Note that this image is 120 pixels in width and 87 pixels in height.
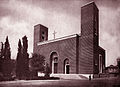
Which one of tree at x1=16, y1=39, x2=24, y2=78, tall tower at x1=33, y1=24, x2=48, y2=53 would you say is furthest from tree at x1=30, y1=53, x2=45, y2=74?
tall tower at x1=33, y1=24, x2=48, y2=53

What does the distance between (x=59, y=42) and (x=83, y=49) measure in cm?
358

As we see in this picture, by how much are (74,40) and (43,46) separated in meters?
5.56

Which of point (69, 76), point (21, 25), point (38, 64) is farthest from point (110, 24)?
point (69, 76)

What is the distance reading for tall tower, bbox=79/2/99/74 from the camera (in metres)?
15.8

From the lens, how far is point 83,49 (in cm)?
1658

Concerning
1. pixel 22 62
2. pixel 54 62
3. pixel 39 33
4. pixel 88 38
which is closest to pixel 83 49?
pixel 88 38

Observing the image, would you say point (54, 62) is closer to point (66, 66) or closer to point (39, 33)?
point (66, 66)

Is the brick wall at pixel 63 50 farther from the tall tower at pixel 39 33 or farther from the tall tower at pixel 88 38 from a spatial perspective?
the tall tower at pixel 39 33

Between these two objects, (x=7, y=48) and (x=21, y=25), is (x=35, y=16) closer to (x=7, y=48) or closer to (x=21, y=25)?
(x=21, y=25)

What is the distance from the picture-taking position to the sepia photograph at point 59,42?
305 inches

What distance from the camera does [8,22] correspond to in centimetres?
777

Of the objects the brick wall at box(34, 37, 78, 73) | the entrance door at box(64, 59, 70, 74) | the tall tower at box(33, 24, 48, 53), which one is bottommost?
the entrance door at box(64, 59, 70, 74)

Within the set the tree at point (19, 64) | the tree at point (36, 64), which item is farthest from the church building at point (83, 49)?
the tree at point (19, 64)

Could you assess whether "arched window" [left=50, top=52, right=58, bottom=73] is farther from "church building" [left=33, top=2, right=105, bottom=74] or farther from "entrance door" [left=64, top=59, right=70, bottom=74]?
"entrance door" [left=64, top=59, right=70, bottom=74]
